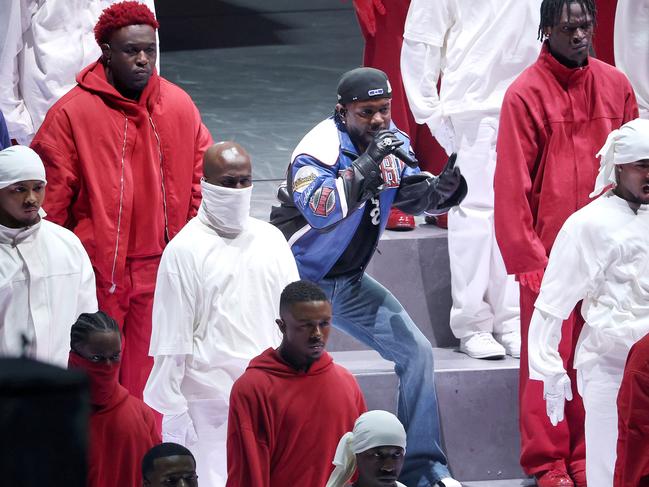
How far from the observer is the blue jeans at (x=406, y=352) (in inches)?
186

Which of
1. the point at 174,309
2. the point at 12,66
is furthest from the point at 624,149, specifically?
the point at 12,66

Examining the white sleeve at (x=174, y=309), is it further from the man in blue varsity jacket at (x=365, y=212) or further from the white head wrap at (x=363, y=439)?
the white head wrap at (x=363, y=439)

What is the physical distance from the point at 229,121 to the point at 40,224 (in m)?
4.38

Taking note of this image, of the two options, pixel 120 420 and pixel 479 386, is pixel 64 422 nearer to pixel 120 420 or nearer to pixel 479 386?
pixel 120 420

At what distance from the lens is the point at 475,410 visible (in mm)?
5438

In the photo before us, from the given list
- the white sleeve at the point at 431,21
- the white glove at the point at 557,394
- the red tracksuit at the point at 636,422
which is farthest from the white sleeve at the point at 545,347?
the white sleeve at the point at 431,21

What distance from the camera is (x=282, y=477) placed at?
358 cm

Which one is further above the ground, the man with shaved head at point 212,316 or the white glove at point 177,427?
the man with shaved head at point 212,316

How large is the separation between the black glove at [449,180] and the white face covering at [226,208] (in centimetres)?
81

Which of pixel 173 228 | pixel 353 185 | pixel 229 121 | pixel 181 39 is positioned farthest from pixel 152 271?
pixel 181 39

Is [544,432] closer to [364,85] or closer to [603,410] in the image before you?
[603,410]

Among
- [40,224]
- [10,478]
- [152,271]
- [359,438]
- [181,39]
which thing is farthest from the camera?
[181,39]

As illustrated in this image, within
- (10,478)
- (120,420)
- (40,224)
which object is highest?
(10,478)

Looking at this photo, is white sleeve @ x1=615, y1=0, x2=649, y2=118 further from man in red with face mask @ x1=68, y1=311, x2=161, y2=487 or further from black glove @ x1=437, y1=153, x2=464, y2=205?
man in red with face mask @ x1=68, y1=311, x2=161, y2=487
